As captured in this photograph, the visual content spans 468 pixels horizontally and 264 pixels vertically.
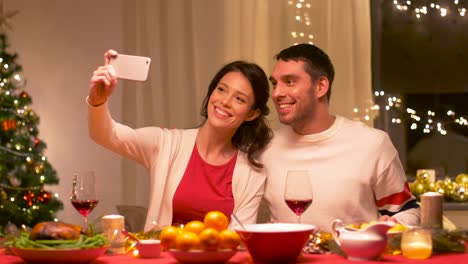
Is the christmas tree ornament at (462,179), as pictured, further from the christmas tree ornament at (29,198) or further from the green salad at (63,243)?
the green salad at (63,243)

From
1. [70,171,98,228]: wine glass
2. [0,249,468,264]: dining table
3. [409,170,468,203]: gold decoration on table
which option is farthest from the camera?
[409,170,468,203]: gold decoration on table

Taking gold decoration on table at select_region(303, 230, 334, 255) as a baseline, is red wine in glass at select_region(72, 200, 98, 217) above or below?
above

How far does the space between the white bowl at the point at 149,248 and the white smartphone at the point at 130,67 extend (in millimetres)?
597

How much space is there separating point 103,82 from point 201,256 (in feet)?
3.22

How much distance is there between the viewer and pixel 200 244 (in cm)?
211

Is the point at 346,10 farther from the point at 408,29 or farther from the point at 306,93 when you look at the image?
the point at 306,93

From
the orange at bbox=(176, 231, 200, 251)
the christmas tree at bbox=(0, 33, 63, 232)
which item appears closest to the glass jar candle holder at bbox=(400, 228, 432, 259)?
the orange at bbox=(176, 231, 200, 251)

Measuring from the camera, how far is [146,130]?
3.47 m

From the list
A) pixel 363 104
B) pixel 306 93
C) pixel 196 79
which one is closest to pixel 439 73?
pixel 363 104

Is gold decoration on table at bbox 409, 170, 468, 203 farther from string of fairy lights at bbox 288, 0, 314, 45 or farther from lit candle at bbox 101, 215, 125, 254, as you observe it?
lit candle at bbox 101, 215, 125, 254

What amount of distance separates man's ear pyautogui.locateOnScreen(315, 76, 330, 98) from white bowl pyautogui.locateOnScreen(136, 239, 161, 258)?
1513 mm

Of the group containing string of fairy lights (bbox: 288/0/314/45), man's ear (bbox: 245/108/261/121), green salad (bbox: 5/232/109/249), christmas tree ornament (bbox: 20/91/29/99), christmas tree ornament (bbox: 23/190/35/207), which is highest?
string of fairy lights (bbox: 288/0/314/45)

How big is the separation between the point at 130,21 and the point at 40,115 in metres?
1.02

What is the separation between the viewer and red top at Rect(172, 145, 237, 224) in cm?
334
